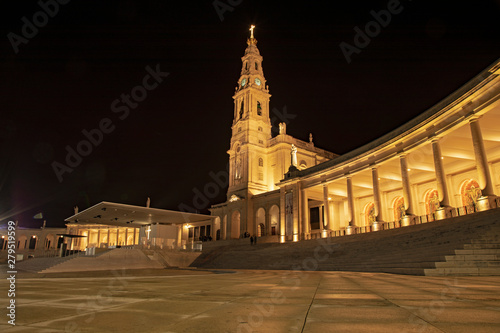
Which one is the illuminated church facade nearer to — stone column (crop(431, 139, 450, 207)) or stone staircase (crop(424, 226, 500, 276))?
stone column (crop(431, 139, 450, 207))

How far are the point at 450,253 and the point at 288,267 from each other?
1169 cm

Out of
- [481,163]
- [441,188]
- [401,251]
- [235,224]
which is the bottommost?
[401,251]

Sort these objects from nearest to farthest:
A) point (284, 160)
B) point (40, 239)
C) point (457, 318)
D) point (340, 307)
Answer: point (457, 318), point (340, 307), point (284, 160), point (40, 239)

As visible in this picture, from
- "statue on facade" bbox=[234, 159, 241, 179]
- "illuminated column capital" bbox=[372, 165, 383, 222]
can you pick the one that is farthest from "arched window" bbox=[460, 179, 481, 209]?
"statue on facade" bbox=[234, 159, 241, 179]

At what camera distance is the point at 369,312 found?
3289 mm

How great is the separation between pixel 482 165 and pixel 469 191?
1258cm

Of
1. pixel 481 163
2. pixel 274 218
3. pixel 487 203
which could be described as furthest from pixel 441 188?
→ pixel 274 218

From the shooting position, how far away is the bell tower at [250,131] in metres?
49.2

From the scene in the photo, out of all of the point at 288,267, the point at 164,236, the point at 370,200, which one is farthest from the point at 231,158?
the point at 288,267

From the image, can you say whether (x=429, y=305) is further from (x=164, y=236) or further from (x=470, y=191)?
(x=164, y=236)

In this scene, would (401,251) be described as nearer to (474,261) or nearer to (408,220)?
(474,261)

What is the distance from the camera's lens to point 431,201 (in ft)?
106

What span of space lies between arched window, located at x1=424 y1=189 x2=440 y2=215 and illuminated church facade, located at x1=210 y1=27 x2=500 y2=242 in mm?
95

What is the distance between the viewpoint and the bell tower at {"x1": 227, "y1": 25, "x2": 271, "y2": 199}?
161 feet
